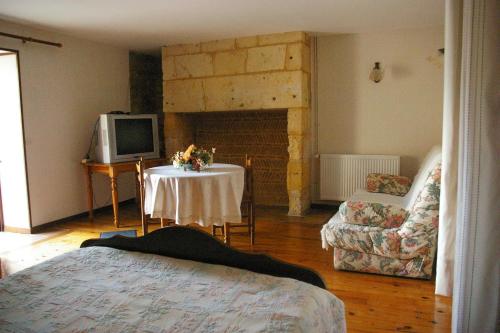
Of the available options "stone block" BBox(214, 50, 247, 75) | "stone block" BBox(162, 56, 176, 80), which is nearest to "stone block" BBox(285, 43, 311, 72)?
"stone block" BBox(214, 50, 247, 75)

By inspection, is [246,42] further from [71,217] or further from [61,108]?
[71,217]

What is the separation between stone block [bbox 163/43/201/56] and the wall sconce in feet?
7.42

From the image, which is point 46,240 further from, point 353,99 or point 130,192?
point 353,99

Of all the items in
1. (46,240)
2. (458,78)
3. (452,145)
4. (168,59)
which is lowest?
(46,240)

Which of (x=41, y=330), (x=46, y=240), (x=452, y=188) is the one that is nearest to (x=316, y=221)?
(x=452, y=188)

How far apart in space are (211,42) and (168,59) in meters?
0.70

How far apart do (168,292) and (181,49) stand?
176 inches

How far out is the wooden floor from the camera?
93.9 inches

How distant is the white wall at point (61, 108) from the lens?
438cm

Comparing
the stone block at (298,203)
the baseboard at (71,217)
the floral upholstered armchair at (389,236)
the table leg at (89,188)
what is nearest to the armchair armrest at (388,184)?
the stone block at (298,203)

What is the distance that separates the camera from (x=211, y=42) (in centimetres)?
515

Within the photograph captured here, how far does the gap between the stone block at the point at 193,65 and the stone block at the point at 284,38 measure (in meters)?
0.78

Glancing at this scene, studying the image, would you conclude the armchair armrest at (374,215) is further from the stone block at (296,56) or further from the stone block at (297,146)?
the stone block at (296,56)

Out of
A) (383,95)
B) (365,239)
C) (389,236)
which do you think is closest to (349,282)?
(365,239)
